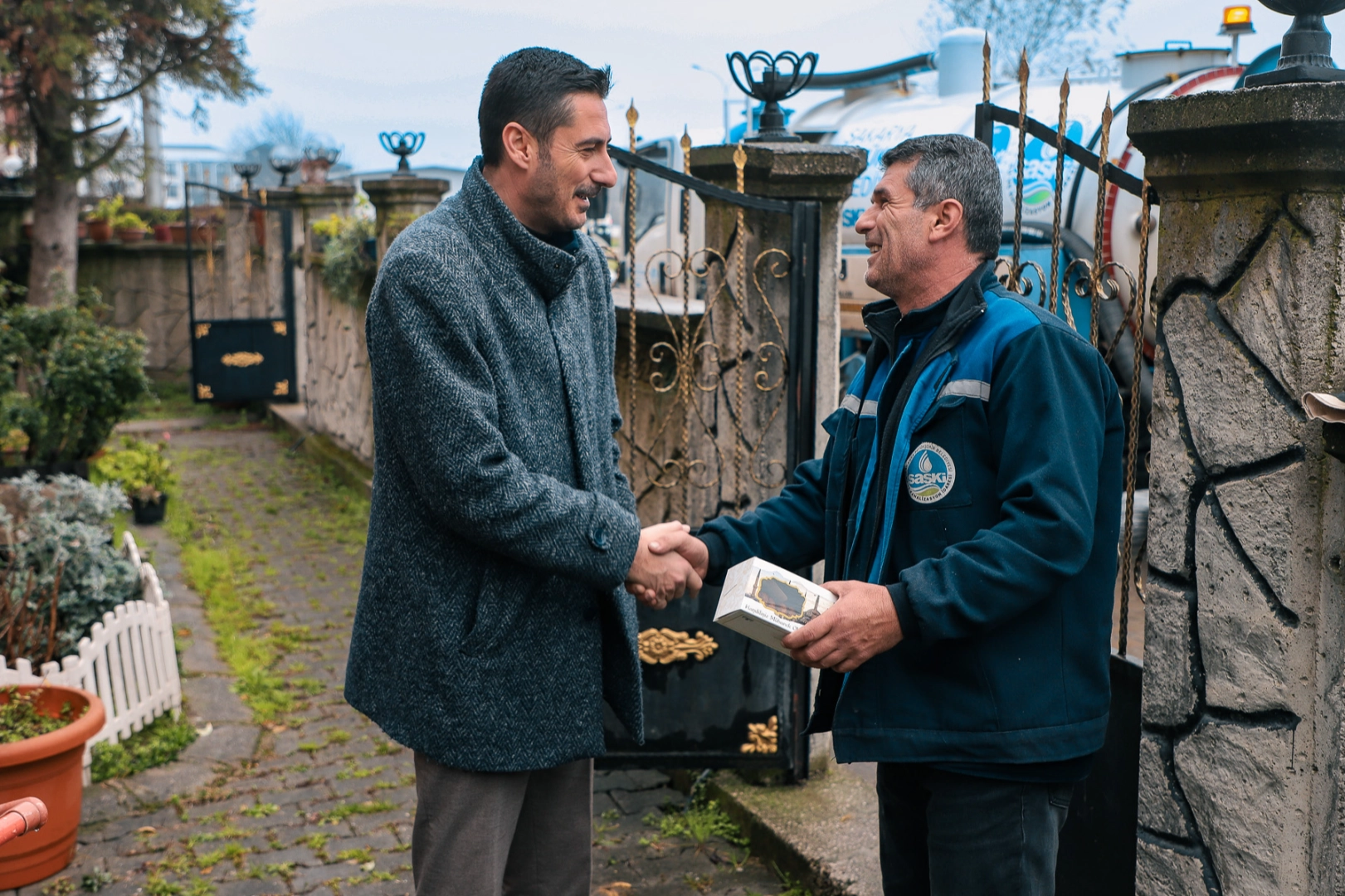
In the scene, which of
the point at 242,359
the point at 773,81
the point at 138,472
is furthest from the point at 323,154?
the point at 773,81

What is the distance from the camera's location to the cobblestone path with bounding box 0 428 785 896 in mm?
3895

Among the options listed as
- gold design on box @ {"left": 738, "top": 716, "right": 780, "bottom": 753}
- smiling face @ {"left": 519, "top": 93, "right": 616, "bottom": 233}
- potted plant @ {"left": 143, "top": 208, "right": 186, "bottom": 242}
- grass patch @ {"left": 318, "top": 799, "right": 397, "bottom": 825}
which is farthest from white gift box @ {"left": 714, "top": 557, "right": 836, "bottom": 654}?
potted plant @ {"left": 143, "top": 208, "right": 186, "bottom": 242}

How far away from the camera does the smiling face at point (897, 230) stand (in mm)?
2268

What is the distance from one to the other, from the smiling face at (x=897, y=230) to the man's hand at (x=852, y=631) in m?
0.57

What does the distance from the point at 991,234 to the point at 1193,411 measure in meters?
Result: 0.49

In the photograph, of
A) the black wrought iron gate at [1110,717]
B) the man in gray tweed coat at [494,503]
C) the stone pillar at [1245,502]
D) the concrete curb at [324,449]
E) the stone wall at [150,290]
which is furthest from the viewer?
the stone wall at [150,290]

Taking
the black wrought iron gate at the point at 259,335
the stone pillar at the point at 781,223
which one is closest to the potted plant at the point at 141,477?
the black wrought iron gate at the point at 259,335

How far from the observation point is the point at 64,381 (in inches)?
322

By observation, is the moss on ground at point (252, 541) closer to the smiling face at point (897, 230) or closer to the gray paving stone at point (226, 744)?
the gray paving stone at point (226, 744)

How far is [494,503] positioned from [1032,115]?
779 cm

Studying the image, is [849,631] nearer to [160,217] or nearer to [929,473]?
[929,473]

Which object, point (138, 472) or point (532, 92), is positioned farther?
point (138, 472)

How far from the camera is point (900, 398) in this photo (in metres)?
2.27

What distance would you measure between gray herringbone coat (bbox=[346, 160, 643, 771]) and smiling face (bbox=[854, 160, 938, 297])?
2.01ft
